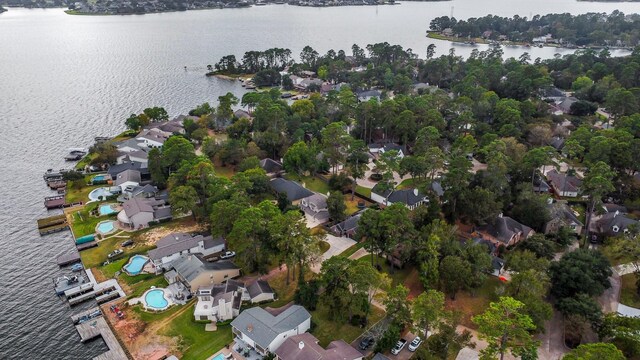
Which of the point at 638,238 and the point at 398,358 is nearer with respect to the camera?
the point at 398,358

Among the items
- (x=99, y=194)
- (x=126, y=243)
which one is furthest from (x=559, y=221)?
(x=99, y=194)

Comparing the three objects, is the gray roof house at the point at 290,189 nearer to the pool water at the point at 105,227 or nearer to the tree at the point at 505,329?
the pool water at the point at 105,227

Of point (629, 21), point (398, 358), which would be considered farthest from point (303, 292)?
point (629, 21)

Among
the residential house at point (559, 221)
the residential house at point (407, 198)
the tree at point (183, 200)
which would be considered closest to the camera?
the residential house at point (559, 221)

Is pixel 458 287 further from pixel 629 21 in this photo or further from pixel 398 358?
pixel 629 21

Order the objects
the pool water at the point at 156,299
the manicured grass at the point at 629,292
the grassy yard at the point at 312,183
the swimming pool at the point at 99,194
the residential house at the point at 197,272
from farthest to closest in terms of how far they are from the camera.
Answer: the grassy yard at the point at 312,183, the swimming pool at the point at 99,194, the residential house at the point at 197,272, the pool water at the point at 156,299, the manicured grass at the point at 629,292

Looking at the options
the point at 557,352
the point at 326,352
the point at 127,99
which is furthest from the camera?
the point at 127,99

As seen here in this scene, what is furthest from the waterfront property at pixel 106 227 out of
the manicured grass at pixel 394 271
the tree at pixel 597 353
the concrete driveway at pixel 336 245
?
the tree at pixel 597 353
